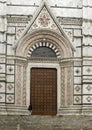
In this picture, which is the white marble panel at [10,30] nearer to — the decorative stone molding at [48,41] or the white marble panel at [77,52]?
the decorative stone molding at [48,41]

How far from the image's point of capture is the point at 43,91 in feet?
82.2

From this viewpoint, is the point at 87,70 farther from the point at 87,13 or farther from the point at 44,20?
the point at 44,20

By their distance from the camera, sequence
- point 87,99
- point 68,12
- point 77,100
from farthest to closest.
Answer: point 68,12 → point 77,100 → point 87,99

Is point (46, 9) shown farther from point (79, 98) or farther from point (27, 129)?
point (27, 129)

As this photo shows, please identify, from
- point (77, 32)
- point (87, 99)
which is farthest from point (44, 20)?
point (87, 99)

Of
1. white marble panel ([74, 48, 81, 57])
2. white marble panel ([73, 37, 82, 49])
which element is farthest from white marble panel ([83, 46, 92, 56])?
white marble panel ([73, 37, 82, 49])

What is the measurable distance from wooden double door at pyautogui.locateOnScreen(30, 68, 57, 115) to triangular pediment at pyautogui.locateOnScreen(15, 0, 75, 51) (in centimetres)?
198

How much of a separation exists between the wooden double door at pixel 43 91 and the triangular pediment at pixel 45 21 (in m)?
1.98

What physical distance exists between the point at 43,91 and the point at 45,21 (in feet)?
12.2

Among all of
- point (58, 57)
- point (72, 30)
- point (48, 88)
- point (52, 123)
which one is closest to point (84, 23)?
point (72, 30)

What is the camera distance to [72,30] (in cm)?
2520

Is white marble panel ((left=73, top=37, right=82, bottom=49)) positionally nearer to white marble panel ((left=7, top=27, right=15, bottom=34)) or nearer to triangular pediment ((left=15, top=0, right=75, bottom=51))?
triangular pediment ((left=15, top=0, right=75, bottom=51))

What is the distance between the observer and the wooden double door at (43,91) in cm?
2494

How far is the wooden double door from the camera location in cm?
2494
